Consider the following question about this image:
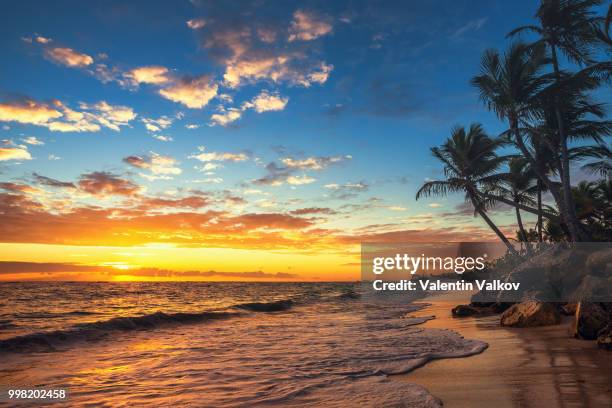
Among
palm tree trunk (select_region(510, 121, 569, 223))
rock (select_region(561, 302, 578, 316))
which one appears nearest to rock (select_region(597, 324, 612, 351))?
rock (select_region(561, 302, 578, 316))

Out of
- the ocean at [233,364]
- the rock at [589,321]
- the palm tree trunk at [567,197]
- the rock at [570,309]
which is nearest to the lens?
the ocean at [233,364]

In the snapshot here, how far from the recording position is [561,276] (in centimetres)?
1830

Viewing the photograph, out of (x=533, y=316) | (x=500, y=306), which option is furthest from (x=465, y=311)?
(x=533, y=316)

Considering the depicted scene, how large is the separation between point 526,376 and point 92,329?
1692 cm

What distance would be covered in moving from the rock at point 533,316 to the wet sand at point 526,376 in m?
2.59

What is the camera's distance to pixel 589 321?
33.0 feet

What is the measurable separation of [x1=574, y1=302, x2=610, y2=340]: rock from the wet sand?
313 mm

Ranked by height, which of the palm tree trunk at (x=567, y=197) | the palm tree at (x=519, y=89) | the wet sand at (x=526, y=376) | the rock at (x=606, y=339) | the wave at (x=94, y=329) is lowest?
the wave at (x=94, y=329)

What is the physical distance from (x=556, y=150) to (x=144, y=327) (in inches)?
948

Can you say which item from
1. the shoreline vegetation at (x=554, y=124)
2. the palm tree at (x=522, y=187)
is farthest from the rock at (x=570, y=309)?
the palm tree at (x=522, y=187)

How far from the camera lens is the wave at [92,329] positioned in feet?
44.2

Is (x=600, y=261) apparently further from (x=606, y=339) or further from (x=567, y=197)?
(x=606, y=339)

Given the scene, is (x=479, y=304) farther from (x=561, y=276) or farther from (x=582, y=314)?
(x=582, y=314)

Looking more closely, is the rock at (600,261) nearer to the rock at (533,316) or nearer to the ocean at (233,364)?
the rock at (533,316)
